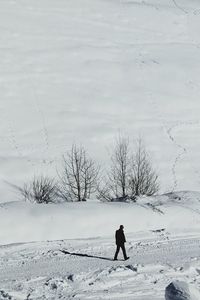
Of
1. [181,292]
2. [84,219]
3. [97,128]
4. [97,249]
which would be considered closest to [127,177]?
[97,128]

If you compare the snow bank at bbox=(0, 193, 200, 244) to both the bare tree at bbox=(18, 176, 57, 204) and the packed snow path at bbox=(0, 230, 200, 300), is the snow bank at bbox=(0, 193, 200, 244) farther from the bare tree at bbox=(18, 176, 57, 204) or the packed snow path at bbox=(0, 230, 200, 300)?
the bare tree at bbox=(18, 176, 57, 204)

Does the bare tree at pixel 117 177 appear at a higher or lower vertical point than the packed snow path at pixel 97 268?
higher

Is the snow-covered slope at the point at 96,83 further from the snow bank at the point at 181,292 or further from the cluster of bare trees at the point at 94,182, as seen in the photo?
the snow bank at the point at 181,292

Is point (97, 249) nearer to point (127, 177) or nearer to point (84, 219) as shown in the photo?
point (84, 219)

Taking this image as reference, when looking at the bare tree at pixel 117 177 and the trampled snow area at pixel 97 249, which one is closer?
the trampled snow area at pixel 97 249

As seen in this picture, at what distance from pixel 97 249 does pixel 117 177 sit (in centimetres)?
1589

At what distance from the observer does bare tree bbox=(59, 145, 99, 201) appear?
37.5m

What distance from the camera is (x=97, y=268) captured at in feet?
67.8

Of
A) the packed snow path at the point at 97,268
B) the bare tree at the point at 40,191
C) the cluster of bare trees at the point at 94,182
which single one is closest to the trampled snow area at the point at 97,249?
the packed snow path at the point at 97,268

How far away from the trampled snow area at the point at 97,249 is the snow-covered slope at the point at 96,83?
35.9 feet

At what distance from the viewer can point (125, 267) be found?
67.4 ft

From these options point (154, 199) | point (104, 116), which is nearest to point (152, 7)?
point (104, 116)

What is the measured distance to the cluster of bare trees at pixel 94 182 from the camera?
35969mm

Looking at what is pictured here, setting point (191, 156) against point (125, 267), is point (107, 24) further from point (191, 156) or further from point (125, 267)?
point (125, 267)
